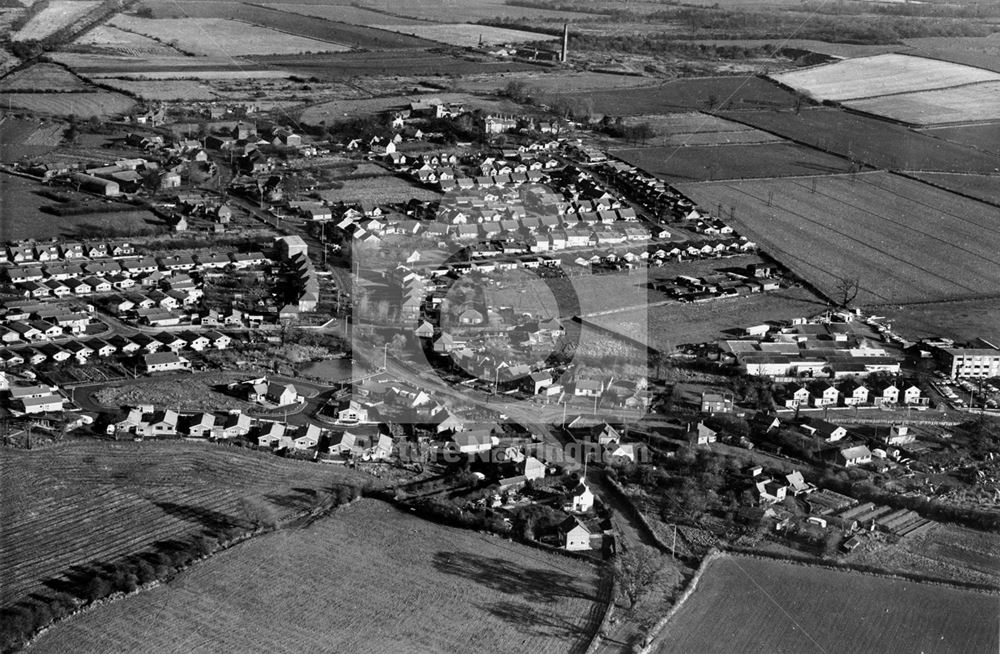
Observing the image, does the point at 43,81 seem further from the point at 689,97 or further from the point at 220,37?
the point at 689,97

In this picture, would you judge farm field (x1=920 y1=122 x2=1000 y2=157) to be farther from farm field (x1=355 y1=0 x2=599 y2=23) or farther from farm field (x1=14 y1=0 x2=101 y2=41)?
farm field (x1=14 y1=0 x2=101 y2=41)

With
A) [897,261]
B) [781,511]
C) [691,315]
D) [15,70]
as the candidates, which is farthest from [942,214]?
[15,70]

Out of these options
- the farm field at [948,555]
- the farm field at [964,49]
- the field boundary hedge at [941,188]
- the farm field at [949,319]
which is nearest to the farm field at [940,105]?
the farm field at [964,49]

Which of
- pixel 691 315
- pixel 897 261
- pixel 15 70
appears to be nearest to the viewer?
pixel 691 315

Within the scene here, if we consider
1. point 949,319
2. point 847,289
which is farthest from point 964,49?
point 949,319

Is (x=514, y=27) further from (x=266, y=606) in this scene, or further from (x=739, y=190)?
(x=266, y=606)

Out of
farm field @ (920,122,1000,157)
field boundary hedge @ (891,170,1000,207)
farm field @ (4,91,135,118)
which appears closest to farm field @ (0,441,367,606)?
field boundary hedge @ (891,170,1000,207)

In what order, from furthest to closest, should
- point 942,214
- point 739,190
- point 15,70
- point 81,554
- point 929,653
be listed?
point 15,70 → point 739,190 → point 942,214 → point 81,554 → point 929,653
